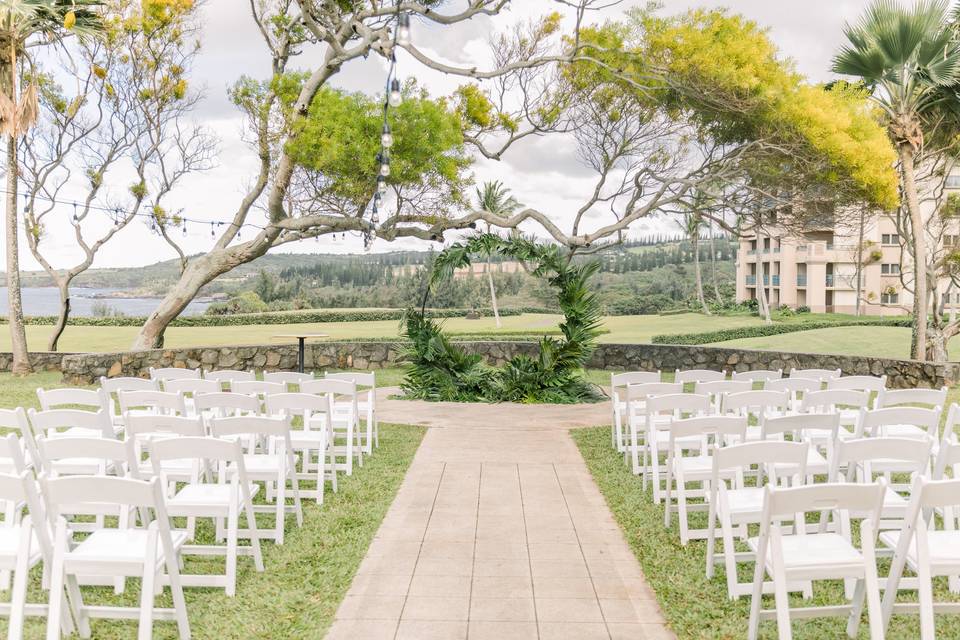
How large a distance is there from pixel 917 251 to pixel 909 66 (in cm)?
352

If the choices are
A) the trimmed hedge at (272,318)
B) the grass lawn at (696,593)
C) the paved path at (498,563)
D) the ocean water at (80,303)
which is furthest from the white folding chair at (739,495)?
the ocean water at (80,303)

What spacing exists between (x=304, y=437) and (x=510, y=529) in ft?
6.95

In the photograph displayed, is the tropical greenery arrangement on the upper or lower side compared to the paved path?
upper

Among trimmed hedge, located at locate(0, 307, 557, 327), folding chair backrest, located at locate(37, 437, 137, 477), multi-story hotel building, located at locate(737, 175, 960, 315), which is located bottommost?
folding chair backrest, located at locate(37, 437, 137, 477)

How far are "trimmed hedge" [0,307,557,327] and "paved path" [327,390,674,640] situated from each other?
14886 mm

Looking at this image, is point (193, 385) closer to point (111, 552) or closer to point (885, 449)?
point (111, 552)

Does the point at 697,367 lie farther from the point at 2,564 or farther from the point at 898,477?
the point at 2,564

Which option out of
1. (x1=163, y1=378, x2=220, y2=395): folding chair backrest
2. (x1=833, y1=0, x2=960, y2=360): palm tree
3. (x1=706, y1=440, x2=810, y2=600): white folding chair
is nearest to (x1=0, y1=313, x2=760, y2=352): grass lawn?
(x1=833, y1=0, x2=960, y2=360): palm tree

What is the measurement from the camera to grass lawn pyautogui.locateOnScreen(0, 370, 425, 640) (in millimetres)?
3648

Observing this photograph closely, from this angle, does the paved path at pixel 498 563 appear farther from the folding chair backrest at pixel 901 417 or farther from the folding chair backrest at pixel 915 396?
the folding chair backrest at pixel 915 396

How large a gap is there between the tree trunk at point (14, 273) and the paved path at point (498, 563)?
12.8 meters

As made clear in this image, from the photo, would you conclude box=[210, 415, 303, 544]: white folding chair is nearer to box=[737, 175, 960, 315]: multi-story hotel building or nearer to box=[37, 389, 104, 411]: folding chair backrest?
box=[37, 389, 104, 411]: folding chair backrest

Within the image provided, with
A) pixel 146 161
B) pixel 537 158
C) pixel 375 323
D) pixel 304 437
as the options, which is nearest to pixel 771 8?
pixel 537 158

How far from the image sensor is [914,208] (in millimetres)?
14250
